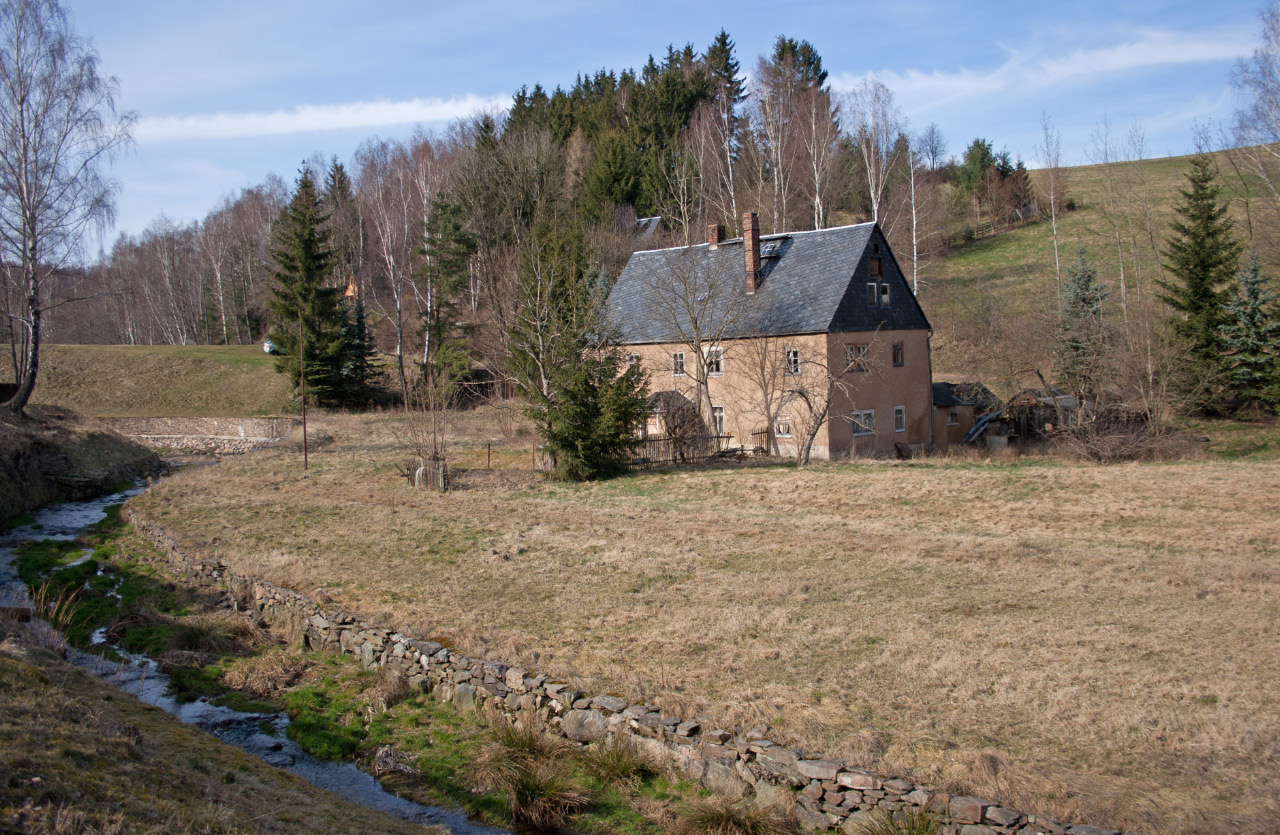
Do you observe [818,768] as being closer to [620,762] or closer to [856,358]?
[620,762]

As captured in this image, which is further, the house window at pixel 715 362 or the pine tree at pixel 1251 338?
the pine tree at pixel 1251 338

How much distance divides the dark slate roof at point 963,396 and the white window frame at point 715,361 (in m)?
9.55

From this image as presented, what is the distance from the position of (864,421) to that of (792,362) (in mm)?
3658

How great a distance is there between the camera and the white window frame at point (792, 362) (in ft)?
95.8

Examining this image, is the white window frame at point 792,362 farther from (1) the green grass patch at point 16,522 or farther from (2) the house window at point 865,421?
(1) the green grass patch at point 16,522

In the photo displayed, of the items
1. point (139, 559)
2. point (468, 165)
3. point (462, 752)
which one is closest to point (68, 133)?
point (139, 559)

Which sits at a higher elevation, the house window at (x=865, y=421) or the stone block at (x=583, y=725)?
the house window at (x=865, y=421)

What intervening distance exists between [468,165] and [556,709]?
47851 mm

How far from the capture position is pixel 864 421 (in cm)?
2986

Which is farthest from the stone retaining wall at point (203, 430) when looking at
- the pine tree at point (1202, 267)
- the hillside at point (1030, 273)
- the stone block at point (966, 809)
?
the pine tree at point (1202, 267)

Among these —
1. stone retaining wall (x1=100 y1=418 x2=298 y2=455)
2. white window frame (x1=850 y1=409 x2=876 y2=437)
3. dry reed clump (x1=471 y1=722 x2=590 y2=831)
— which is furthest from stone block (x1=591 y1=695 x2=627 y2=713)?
stone retaining wall (x1=100 y1=418 x2=298 y2=455)

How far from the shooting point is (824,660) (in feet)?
32.3

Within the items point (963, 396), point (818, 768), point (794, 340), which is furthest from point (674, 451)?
point (818, 768)

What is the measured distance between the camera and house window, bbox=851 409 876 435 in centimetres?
2938
